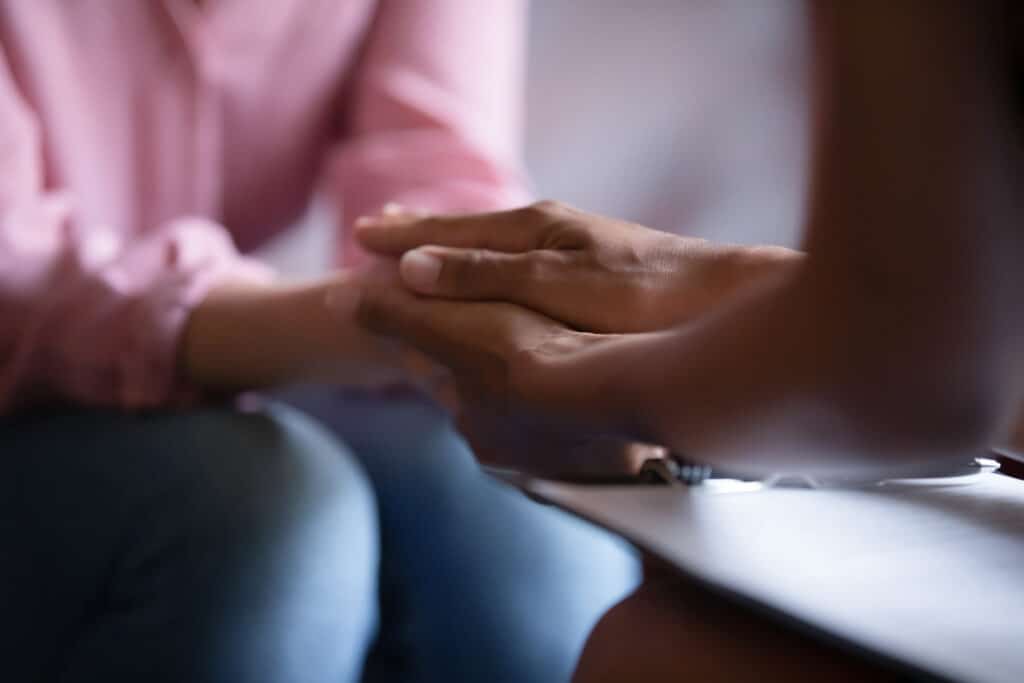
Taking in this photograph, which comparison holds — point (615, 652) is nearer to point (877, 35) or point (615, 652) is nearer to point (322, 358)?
point (877, 35)

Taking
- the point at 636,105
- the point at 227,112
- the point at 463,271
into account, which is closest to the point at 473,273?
the point at 463,271

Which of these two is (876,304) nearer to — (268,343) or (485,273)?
(485,273)

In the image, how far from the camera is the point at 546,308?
0.33 m

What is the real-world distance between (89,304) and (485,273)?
1.02ft

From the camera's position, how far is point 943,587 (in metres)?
0.21

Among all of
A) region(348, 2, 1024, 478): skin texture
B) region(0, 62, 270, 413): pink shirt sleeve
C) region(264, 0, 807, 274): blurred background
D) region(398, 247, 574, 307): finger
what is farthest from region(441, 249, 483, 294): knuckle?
region(264, 0, 807, 274): blurred background

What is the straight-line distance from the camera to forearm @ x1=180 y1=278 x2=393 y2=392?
0.51m

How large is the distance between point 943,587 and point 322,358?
1.25 feet

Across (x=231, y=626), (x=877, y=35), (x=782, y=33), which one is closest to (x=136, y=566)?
(x=231, y=626)

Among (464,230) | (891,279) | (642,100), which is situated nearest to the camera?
(891,279)

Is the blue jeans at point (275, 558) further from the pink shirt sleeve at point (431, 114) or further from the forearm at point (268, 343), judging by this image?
the pink shirt sleeve at point (431, 114)

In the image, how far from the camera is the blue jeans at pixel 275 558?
0.40 metres

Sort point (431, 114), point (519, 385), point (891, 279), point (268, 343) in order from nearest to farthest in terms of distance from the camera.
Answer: point (891, 279) → point (519, 385) → point (268, 343) → point (431, 114)

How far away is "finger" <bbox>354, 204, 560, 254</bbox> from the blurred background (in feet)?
1.75
